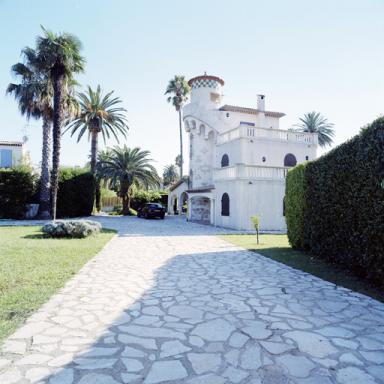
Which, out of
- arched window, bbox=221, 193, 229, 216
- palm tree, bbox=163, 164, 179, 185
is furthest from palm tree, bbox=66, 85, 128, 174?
palm tree, bbox=163, 164, 179, 185

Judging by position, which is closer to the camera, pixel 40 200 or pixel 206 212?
pixel 40 200

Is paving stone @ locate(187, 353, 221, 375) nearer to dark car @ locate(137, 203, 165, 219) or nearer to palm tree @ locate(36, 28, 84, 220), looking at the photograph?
palm tree @ locate(36, 28, 84, 220)

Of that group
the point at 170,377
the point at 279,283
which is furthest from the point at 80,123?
the point at 170,377

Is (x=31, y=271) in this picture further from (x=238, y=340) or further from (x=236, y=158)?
(x=236, y=158)

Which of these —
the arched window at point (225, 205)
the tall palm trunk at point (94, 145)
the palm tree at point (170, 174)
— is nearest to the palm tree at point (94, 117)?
the tall palm trunk at point (94, 145)

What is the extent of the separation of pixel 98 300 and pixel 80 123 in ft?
103

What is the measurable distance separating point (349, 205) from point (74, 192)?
26629mm

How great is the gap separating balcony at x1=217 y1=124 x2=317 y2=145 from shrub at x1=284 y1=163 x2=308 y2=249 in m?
11.0

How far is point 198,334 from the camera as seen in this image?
13.3ft

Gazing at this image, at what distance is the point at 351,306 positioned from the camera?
17.3 feet

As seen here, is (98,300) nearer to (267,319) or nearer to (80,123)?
(267,319)

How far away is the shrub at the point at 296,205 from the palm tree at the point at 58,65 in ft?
57.0

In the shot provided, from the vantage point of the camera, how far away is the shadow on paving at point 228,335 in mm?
3113

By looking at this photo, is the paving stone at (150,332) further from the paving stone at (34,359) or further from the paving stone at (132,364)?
the paving stone at (34,359)
